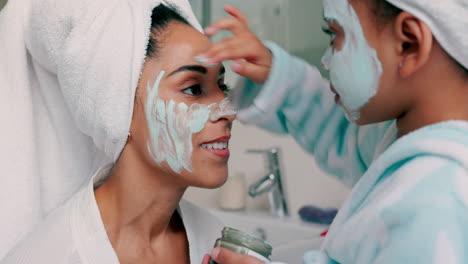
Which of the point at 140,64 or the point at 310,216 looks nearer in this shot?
the point at 140,64

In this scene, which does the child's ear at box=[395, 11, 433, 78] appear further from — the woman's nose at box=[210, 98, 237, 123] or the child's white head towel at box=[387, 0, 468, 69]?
the woman's nose at box=[210, 98, 237, 123]

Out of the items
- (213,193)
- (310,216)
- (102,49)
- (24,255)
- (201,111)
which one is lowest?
(213,193)

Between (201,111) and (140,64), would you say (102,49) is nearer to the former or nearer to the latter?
(140,64)

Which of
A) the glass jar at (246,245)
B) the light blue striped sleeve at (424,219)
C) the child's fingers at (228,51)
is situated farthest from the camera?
the child's fingers at (228,51)

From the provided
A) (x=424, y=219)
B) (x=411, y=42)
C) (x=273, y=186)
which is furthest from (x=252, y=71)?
(x=273, y=186)

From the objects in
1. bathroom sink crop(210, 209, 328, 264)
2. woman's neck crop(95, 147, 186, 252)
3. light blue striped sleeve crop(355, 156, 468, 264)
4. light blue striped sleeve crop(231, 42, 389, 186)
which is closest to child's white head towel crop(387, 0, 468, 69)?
light blue striped sleeve crop(355, 156, 468, 264)

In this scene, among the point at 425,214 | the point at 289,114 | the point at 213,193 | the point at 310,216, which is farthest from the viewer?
the point at 213,193

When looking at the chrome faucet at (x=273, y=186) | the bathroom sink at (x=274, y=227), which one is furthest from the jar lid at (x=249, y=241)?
the chrome faucet at (x=273, y=186)

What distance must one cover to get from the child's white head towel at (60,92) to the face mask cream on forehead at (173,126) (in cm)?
5

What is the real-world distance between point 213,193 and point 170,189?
99 centimetres

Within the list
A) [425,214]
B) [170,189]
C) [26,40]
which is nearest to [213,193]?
[170,189]

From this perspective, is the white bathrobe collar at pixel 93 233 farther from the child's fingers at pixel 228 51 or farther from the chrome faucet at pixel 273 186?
the chrome faucet at pixel 273 186

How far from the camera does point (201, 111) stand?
36.0 inches

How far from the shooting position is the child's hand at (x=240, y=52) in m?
0.81
